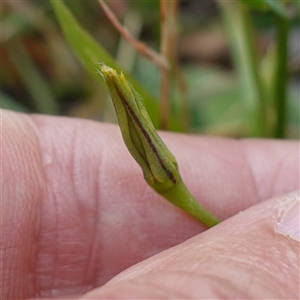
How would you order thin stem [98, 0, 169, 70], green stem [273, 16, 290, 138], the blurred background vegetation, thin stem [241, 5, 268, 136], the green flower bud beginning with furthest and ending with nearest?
the blurred background vegetation → thin stem [241, 5, 268, 136] → green stem [273, 16, 290, 138] → thin stem [98, 0, 169, 70] → the green flower bud

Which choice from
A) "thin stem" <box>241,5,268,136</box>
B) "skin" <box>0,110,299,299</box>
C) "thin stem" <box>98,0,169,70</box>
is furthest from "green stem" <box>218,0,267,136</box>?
"thin stem" <box>98,0,169,70</box>

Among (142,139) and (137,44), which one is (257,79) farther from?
(142,139)

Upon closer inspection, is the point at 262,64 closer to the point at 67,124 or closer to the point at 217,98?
the point at 217,98

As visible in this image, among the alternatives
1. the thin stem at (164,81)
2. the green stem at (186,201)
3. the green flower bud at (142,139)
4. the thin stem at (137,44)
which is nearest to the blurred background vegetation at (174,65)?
the thin stem at (164,81)

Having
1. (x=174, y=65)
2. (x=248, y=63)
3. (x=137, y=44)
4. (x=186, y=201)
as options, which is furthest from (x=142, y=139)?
(x=248, y=63)

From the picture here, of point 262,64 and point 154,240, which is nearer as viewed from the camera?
point 154,240

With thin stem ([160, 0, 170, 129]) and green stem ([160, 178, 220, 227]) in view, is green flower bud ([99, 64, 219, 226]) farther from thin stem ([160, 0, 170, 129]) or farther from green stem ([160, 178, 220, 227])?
thin stem ([160, 0, 170, 129])

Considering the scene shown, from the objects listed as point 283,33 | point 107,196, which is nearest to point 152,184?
point 107,196
